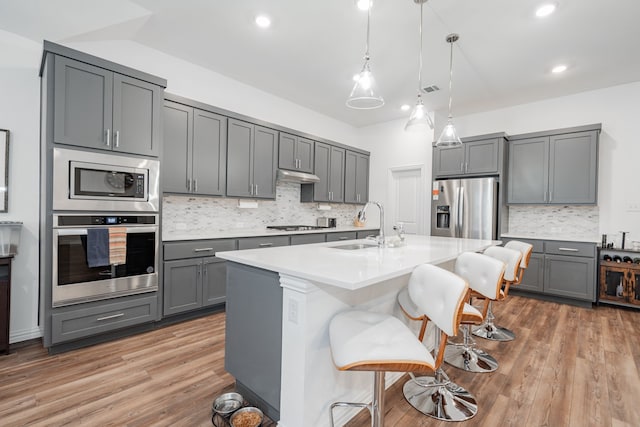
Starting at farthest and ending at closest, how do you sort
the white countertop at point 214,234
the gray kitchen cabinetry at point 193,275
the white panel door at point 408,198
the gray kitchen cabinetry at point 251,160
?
1. the white panel door at point 408,198
2. the gray kitchen cabinetry at point 251,160
3. the white countertop at point 214,234
4. the gray kitchen cabinetry at point 193,275

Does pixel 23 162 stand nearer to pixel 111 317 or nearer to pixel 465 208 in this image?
pixel 111 317

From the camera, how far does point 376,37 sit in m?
3.14

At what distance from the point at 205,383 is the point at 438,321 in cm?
164

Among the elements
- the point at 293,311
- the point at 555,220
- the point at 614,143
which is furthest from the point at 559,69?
the point at 293,311

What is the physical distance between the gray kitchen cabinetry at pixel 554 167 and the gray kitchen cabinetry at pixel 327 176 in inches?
107

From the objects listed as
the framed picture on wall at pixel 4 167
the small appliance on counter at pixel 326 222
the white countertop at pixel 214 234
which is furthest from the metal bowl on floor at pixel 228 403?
the small appliance on counter at pixel 326 222

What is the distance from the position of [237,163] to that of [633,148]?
Answer: 5.37 meters

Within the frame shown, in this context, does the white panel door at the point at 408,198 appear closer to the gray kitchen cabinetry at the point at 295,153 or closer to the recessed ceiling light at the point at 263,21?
the gray kitchen cabinetry at the point at 295,153

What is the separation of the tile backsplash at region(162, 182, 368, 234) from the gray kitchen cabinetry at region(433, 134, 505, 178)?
2.10m

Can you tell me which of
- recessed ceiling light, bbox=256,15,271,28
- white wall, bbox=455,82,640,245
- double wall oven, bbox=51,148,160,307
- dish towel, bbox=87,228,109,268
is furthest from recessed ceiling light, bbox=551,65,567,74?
dish towel, bbox=87,228,109,268

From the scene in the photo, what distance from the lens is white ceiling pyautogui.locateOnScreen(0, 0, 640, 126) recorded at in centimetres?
265

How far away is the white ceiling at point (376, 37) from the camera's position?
2648 millimetres

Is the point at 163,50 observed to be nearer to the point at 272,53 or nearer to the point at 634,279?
the point at 272,53

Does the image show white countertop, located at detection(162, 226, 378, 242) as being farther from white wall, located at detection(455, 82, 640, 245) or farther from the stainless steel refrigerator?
white wall, located at detection(455, 82, 640, 245)
